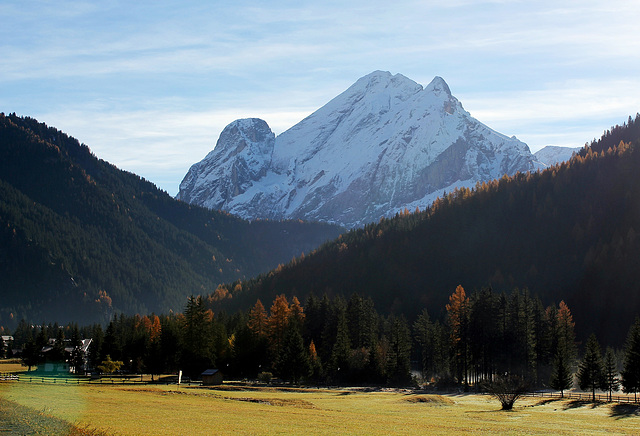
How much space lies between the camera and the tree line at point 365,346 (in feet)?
356

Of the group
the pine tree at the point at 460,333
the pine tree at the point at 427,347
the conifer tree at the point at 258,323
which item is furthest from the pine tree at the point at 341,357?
the pine tree at the point at 427,347

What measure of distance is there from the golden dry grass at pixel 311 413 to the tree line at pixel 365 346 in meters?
19.1

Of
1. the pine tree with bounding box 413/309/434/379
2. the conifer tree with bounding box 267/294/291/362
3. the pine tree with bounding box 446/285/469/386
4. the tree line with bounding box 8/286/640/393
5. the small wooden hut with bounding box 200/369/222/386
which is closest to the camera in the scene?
the small wooden hut with bounding box 200/369/222/386

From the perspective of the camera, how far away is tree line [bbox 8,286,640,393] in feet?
356

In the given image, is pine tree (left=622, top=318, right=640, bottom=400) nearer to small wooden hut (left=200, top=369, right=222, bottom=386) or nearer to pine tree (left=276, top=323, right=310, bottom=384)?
pine tree (left=276, top=323, right=310, bottom=384)

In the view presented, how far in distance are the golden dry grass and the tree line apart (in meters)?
19.1

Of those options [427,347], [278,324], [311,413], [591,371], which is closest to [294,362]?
[278,324]

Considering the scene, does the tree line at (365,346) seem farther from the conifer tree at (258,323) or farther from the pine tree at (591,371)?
the pine tree at (591,371)

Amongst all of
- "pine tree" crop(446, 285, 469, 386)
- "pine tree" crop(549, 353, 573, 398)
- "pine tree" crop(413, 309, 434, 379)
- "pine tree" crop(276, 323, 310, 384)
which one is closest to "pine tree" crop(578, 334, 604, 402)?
"pine tree" crop(549, 353, 573, 398)

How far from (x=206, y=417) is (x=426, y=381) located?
69812 mm

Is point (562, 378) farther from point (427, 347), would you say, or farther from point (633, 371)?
point (427, 347)

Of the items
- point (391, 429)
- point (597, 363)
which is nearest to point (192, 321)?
point (597, 363)

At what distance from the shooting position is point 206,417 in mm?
55750

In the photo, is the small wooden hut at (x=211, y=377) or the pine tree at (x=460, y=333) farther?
the pine tree at (x=460, y=333)
